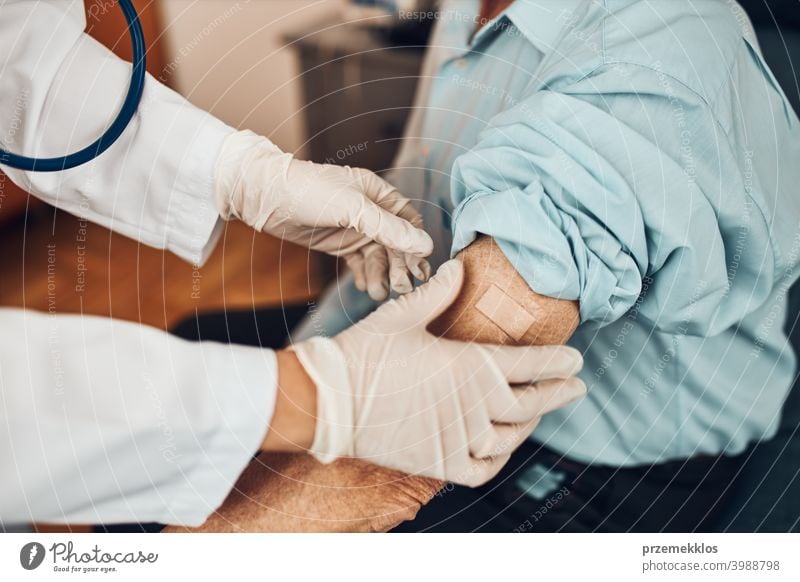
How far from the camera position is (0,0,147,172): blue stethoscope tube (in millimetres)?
531

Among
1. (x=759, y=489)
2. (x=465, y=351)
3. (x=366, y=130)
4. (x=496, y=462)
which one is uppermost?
(x=366, y=130)

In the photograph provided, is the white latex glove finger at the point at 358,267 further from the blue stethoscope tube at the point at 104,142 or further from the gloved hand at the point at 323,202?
the blue stethoscope tube at the point at 104,142

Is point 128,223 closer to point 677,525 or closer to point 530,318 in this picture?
point 530,318

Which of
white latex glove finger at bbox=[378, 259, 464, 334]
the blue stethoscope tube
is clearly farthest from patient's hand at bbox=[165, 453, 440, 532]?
the blue stethoscope tube

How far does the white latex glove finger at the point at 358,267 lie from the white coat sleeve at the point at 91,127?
0.42 ft

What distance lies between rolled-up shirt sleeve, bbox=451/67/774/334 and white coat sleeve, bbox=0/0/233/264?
24 cm

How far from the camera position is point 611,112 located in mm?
526

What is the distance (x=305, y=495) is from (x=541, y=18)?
49cm

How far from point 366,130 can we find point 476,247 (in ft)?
0.72

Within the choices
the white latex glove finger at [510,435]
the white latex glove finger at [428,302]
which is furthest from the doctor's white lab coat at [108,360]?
the white latex glove finger at [510,435]

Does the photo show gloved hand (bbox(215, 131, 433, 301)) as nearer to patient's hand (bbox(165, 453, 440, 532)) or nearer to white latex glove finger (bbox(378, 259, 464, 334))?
white latex glove finger (bbox(378, 259, 464, 334))

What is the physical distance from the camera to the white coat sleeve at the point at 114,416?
0.48 meters

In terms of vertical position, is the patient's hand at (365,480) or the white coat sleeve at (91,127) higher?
the white coat sleeve at (91,127)
